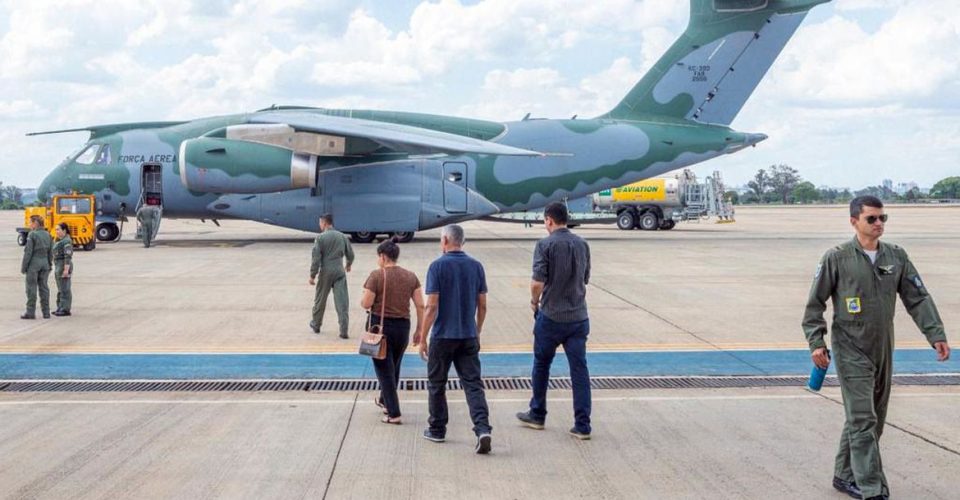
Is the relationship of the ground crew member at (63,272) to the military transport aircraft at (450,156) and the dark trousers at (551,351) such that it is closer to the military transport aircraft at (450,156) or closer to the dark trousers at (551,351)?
the dark trousers at (551,351)

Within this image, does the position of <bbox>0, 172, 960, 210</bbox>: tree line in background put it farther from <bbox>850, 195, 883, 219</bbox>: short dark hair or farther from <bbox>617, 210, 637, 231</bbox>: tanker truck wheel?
<bbox>850, 195, 883, 219</bbox>: short dark hair

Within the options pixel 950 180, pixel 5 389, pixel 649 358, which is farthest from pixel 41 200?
pixel 950 180

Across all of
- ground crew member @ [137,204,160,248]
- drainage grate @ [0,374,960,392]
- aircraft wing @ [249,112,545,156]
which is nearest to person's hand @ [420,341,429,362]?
drainage grate @ [0,374,960,392]

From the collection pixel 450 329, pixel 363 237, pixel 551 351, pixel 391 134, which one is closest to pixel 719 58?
pixel 391 134

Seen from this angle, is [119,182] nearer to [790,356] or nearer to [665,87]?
[665,87]

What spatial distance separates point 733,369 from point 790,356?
1.13 m

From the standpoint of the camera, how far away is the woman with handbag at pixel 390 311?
723 cm

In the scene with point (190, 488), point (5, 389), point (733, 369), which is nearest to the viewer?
point (190, 488)

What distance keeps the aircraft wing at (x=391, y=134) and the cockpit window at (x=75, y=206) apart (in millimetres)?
5325

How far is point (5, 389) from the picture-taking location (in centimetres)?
844

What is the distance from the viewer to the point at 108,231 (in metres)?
29.2

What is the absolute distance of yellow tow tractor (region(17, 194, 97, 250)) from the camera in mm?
24562

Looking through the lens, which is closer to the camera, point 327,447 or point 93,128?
point 327,447

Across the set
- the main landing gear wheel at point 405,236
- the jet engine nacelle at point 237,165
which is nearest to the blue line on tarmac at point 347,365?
the jet engine nacelle at point 237,165
